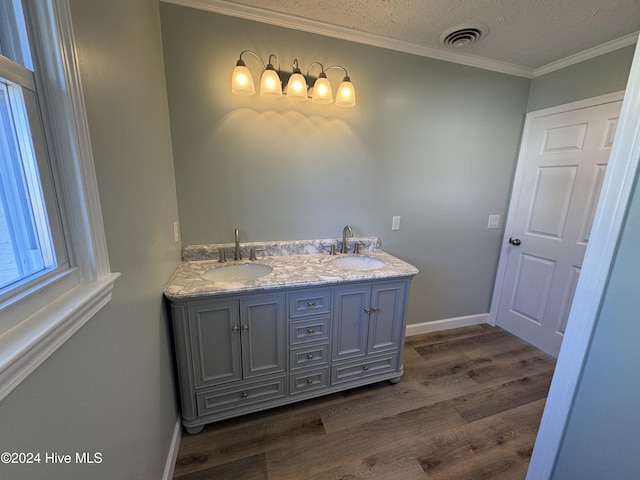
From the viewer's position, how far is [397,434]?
153 centimetres

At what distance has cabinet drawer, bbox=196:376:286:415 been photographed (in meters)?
1.47

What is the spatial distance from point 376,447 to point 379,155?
193cm

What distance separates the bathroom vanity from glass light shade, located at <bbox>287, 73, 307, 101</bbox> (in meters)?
1.07

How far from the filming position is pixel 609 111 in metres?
1.83

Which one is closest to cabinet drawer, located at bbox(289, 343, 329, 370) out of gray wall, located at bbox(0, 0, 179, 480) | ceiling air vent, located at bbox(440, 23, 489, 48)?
gray wall, located at bbox(0, 0, 179, 480)

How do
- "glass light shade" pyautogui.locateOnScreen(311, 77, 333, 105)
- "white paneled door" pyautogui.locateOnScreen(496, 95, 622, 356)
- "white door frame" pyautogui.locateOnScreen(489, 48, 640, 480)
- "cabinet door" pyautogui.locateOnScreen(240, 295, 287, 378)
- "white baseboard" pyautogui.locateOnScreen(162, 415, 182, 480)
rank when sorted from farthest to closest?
1. "white paneled door" pyautogui.locateOnScreen(496, 95, 622, 356)
2. "glass light shade" pyautogui.locateOnScreen(311, 77, 333, 105)
3. "cabinet door" pyautogui.locateOnScreen(240, 295, 287, 378)
4. "white baseboard" pyautogui.locateOnScreen(162, 415, 182, 480)
5. "white door frame" pyautogui.locateOnScreen(489, 48, 640, 480)

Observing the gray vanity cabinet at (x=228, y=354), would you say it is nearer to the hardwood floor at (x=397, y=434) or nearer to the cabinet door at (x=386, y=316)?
the hardwood floor at (x=397, y=434)

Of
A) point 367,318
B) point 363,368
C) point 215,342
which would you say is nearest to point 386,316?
point 367,318

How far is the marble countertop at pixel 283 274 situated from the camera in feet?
4.48

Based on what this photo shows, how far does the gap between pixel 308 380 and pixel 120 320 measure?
3.86ft

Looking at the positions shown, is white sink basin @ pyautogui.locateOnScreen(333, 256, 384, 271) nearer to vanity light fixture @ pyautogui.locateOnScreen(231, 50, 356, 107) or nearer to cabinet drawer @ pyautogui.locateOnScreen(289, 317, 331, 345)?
cabinet drawer @ pyautogui.locateOnScreen(289, 317, 331, 345)

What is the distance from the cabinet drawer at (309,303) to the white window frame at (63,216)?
0.92 meters

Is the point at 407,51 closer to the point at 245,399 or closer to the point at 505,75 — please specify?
the point at 505,75

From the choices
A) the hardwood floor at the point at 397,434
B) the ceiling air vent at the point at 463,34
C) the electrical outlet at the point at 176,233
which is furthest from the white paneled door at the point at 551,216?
the electrical outlet at the point at 176,233
